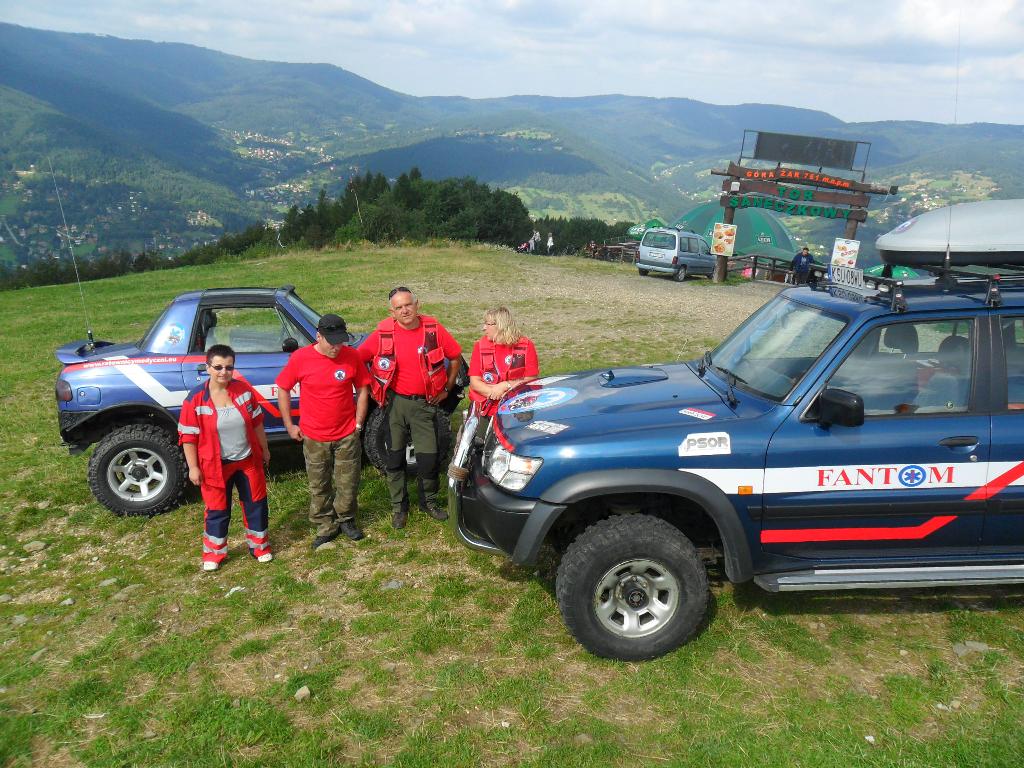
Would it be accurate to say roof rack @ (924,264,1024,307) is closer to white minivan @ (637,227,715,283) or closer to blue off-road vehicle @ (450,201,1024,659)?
blue off-road vehicle @ (450,201,1024,659)

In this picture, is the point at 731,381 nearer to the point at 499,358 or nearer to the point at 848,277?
the point at 848,277

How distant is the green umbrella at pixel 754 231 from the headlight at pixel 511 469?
32583mm

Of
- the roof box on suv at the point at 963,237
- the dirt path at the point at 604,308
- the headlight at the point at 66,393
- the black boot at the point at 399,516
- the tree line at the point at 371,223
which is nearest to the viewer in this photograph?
the roof box on suv at the point at 963,237

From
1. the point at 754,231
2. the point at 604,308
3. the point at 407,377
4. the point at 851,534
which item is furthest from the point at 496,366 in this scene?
the point at 754,231

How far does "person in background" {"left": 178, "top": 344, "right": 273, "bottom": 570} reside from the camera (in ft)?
15.9

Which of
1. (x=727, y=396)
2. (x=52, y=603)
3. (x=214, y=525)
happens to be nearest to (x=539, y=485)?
(x=727, y=396)

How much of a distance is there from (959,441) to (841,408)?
807 millimetres

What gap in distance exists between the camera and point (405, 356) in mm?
5453

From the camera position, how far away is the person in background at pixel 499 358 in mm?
5359

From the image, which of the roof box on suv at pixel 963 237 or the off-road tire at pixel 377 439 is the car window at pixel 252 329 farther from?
the roof box on suv at pixel 963 237

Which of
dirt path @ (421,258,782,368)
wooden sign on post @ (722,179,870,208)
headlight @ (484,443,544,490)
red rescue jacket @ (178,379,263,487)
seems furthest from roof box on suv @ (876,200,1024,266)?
wooden sign on post @ (722,179,870,208)

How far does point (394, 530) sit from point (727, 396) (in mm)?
3009

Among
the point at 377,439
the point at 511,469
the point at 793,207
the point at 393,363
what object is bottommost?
the point at 377,439

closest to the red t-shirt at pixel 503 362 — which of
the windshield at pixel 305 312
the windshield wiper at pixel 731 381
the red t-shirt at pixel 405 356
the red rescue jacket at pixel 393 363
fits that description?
the red t-shirt at pixel 405 356
